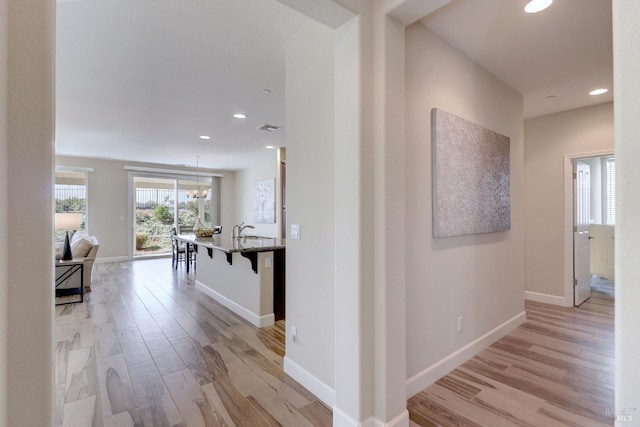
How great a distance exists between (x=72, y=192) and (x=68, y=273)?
3.89 meters

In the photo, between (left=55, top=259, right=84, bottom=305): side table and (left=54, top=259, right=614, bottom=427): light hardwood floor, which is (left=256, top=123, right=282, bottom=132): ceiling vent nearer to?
(left=54, top=259, right=614, bottom=427): light hardwood floor

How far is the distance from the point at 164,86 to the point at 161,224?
616 centimetres

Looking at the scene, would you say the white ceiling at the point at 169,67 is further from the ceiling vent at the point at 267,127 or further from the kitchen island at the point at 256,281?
the kitchen island at the point at 256,281

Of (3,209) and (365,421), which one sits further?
(365,421)

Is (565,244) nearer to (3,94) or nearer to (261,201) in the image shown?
(3,94)

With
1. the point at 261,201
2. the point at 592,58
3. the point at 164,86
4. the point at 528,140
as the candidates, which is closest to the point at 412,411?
the point at 592,58

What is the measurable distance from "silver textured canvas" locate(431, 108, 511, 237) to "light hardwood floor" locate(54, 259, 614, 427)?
3.74ft

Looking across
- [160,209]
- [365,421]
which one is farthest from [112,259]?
[365,421]

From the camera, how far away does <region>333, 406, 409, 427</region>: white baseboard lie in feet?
5.28

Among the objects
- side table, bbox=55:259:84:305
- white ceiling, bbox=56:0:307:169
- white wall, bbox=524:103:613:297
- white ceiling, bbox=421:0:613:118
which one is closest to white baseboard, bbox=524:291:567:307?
white wall, bbox=524:103:613:297

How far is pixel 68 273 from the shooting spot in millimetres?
4523

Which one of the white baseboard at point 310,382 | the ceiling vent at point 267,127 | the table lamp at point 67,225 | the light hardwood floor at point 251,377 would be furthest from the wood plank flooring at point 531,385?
the table lamp at point 67,225

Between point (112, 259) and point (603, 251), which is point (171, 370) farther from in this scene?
point (603, 251)

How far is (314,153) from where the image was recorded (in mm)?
2139
